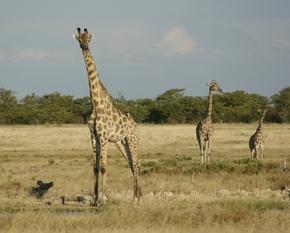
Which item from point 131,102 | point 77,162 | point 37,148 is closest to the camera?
point 77,162

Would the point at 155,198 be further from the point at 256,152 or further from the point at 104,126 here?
the point at 256,152

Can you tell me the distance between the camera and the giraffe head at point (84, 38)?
16881 mm

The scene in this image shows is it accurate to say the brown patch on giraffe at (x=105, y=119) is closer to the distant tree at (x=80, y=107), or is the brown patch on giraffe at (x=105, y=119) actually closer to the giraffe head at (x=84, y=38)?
the giraffe head at (x=84, y=38)

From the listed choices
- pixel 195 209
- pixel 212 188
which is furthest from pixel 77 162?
pixel 195 209

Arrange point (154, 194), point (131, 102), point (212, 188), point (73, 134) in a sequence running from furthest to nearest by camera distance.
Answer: point (131, 102), point (73, 134), point (212, 188), point (154, 194)

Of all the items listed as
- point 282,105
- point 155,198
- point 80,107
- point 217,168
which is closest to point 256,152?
point 217,168

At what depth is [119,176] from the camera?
902 inches

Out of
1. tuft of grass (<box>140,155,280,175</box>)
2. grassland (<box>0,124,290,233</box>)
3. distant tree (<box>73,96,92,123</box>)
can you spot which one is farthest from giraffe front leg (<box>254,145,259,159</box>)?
distant tree (<box>73,96,92,123</box>)

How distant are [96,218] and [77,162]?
57.0 ft

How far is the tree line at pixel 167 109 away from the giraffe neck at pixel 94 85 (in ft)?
193

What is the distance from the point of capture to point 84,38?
1709cm

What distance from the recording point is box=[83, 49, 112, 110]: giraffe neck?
17.5 metres

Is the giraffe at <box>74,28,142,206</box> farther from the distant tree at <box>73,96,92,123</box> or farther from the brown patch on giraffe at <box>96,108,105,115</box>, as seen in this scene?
the distant tree at <box>73,96,92,123</box>

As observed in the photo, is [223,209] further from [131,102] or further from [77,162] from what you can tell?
[131,102]
